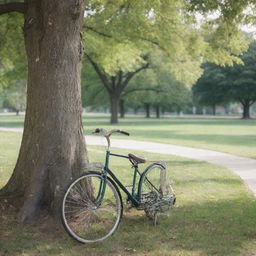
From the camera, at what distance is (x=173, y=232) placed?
18.3 feet

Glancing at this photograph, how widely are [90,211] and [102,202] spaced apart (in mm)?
192

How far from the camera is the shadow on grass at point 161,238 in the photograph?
15.9 feet

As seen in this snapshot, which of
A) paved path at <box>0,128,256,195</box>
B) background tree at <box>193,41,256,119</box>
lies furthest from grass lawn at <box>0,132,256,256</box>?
background tree at <box>193,41,256,119</box>

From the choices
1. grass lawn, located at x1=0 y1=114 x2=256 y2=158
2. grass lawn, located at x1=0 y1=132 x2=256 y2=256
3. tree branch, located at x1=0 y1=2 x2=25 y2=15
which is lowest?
grass lawn, located at x1=0 y1=114 x2=256 y2=158

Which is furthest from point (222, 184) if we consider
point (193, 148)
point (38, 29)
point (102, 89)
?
point (102, 89)

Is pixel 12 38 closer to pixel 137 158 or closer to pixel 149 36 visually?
pixel 149 36

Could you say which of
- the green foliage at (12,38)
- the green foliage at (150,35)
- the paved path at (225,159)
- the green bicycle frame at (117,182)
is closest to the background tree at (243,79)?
the green foliage at (150,35)

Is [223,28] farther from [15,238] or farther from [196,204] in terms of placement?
[15,238]

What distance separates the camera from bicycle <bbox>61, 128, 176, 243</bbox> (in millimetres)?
5258

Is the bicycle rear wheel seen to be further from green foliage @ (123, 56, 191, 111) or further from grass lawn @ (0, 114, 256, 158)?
green foliage @ (123, 56, 191, 111)

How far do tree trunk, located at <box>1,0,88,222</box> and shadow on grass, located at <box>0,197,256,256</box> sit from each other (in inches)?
22.4

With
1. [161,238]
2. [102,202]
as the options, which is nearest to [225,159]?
[161,238]

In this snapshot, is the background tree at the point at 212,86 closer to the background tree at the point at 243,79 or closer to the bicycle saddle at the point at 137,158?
the background tree at the point at 243,79

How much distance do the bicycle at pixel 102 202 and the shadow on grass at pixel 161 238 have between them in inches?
6.7
